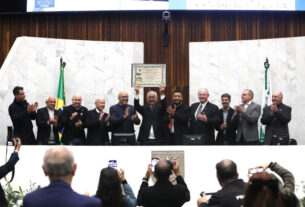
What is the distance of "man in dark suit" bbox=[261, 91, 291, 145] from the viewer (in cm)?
742

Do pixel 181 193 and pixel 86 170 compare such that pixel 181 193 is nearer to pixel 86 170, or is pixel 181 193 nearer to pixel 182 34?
pixel 86 170

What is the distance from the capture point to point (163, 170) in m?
3.94

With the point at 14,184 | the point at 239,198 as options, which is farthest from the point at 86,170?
the point at 239,198

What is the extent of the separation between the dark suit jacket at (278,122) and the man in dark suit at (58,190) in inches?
207

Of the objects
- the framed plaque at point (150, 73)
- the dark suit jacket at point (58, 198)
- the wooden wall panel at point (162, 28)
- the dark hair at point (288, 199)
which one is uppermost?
the wooden wall panel at point (162, 28)

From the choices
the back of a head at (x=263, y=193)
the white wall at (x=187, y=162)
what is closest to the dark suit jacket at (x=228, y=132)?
the white wall at (x=187, y=162)

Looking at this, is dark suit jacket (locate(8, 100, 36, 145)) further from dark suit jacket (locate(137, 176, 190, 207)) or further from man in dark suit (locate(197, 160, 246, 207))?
man in dark suit (locate(197, 160, 246, 207))

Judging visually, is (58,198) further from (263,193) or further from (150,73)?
(150,73)

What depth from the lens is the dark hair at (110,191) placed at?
3445 millimetres

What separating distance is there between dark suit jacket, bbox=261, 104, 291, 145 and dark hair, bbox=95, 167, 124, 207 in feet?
14.5

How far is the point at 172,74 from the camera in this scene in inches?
443

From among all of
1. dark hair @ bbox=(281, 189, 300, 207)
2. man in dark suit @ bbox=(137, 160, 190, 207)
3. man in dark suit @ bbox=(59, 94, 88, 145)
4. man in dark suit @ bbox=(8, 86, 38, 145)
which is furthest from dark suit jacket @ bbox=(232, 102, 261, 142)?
dark hair @ bbox=(281, 189, 300, 207)

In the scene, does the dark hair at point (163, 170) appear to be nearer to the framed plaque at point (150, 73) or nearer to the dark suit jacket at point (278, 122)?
the dark suit jacket at point (278, 122)

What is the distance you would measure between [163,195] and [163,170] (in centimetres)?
20
